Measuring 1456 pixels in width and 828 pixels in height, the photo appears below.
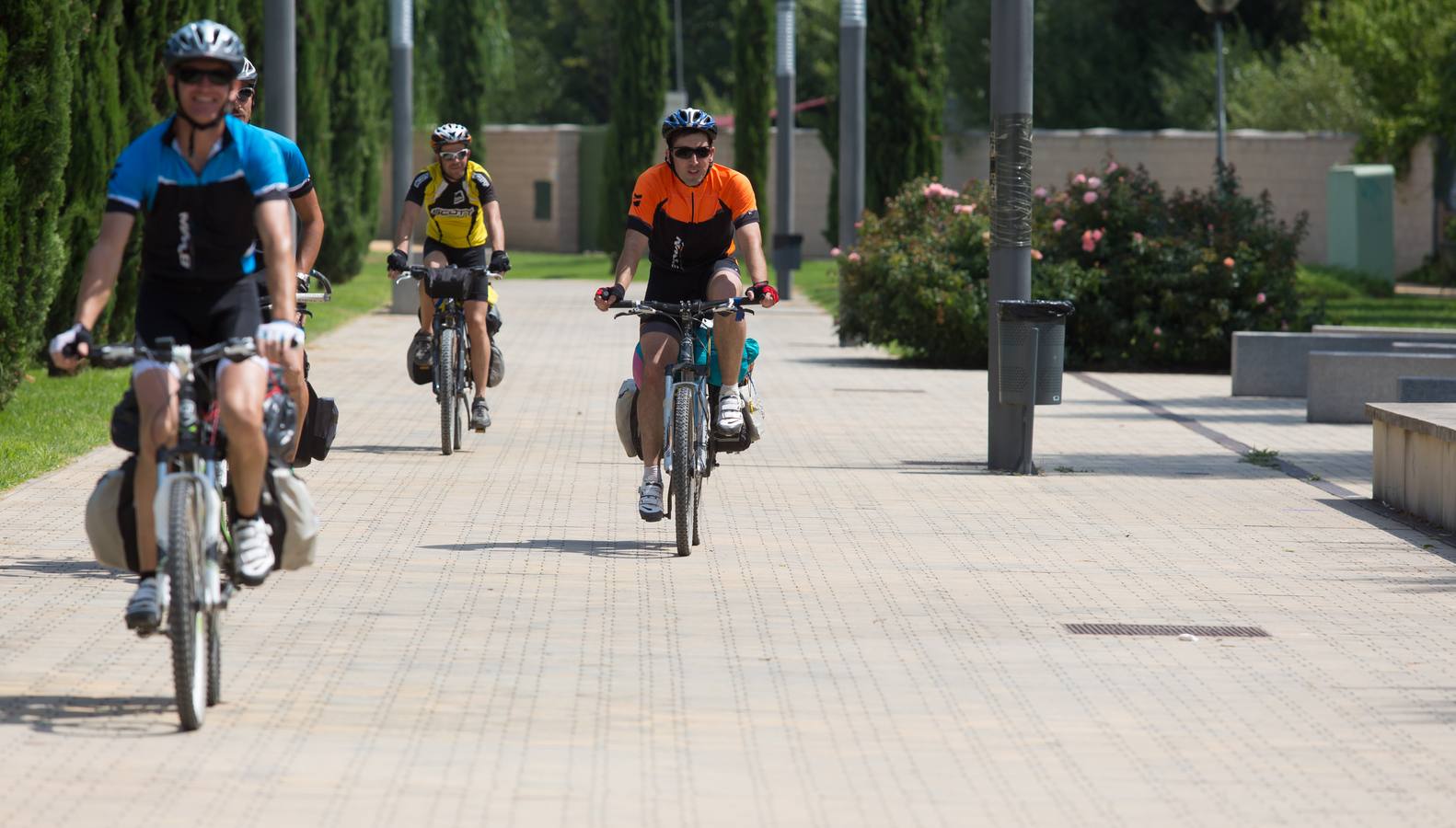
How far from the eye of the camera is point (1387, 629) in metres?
8.14

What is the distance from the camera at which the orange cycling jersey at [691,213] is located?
9.91m

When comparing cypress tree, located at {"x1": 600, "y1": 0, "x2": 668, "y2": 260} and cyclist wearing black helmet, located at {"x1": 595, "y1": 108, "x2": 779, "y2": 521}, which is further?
cypress tree, located at {"x1": 600, "y1": 0, "x2": 668, "y2": 260}

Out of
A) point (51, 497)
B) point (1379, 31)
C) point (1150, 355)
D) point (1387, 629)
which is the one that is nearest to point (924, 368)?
point (1150, 355)

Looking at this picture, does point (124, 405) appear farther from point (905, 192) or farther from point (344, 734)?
point (905, 192)

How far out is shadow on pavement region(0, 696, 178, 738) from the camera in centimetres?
621

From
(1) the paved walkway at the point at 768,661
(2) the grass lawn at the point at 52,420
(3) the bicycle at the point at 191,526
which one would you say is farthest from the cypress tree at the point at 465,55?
(3) the bicycle at the point at 191,526

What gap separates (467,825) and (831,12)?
59937 mm

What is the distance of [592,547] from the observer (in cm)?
995

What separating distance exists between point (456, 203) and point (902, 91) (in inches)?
Result: 751

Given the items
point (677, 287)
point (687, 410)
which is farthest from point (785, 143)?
point (687, 410)

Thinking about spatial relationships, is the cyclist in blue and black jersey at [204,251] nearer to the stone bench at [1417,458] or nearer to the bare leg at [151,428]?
the bare leg at [151,428]

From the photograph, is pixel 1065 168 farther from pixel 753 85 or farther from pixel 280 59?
pixel 280 59

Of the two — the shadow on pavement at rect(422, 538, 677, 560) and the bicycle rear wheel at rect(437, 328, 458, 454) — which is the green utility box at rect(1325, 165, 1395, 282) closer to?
the bicycle rear wheel at rect(437, 328, 458, 454)

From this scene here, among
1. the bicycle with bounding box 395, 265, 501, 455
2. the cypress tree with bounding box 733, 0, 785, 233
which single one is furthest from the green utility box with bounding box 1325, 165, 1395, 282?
the bicycle with bounding box 395, 265, 501, 455
